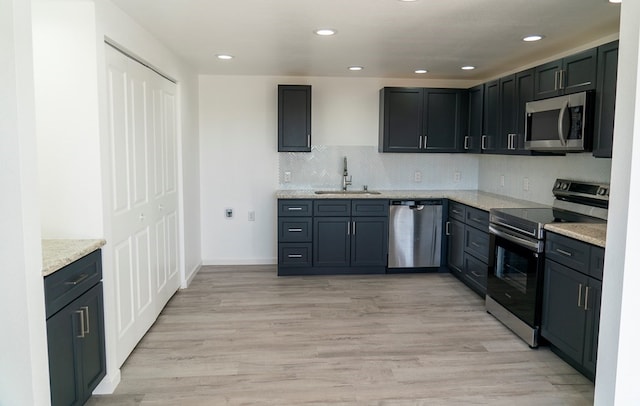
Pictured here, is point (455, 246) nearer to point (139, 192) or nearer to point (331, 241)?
point (331, 241)

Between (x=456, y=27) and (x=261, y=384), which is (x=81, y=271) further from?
(x=456, y=27)

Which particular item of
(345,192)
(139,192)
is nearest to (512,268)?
(345,192)

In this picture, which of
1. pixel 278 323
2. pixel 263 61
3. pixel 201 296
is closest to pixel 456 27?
pixel 263 61

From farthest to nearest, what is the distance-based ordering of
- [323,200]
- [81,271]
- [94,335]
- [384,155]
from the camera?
[384,155], [323,200], [94,335], [81,271]

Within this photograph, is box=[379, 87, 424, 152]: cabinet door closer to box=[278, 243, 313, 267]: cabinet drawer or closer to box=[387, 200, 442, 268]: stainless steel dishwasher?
box=[387, 200, 442, 268]: stainless steel dishwasher

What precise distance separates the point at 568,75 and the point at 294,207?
2865mm

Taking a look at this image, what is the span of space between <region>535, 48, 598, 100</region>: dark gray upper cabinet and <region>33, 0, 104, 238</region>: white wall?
3.17 meters

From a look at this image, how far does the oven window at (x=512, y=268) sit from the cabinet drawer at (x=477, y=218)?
44 cm

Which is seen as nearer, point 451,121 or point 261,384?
point 261,384

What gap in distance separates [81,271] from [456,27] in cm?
284

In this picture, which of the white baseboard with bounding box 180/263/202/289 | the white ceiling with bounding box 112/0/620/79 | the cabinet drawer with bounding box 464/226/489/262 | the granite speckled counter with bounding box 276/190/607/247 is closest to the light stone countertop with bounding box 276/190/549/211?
the granite speckled counter with bounding box 276/190/607/247

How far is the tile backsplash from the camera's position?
557cm

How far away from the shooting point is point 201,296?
4.41 metres

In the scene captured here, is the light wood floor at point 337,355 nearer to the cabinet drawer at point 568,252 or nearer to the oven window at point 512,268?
the oven window at point 512,268
